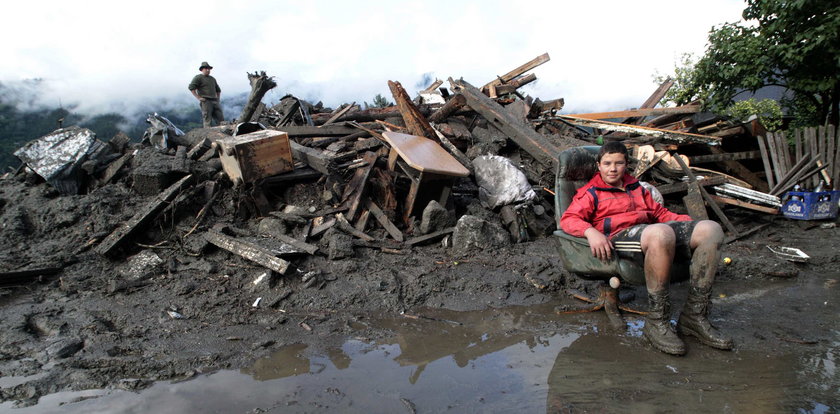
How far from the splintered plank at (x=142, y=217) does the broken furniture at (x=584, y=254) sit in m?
4.70

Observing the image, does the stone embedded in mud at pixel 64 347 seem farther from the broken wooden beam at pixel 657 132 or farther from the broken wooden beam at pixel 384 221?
the broken wooden beam at pixel 657 132

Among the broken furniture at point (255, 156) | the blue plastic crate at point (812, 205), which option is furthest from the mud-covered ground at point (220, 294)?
the blue plastic crate at point (812, 205)

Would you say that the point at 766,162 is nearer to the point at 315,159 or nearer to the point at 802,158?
the point at 802,158

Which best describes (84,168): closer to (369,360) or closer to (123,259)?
(123,259)

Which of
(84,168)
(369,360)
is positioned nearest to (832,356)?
(369,360)

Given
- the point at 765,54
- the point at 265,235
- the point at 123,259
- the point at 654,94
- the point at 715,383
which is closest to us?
the point at 715,383

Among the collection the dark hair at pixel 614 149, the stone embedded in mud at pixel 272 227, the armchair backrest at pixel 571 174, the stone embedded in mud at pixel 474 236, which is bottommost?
the stone embedded in mud at pixel 474 236

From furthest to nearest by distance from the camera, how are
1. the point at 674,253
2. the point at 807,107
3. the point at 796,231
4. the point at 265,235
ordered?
the point at 807,107 → the point at 796,231 → the point at 265,235 → the point at 674,253

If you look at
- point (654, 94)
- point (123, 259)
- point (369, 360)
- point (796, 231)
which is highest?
point (654, 94)

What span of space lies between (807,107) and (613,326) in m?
9.92

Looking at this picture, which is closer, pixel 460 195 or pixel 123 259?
pixel 123 259

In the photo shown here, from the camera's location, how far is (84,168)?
609cm

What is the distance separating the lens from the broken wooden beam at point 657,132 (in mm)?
7438

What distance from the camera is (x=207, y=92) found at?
30.9 feet
